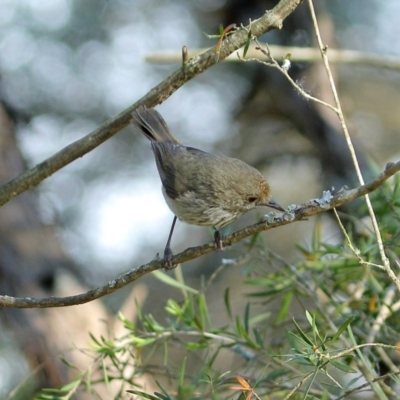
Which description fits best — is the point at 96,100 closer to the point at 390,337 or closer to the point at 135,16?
the point at 135,16

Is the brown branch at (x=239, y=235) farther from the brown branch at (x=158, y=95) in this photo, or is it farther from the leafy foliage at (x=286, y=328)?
the brown branch at (x=158, y=95)

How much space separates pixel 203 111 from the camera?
18.4ft

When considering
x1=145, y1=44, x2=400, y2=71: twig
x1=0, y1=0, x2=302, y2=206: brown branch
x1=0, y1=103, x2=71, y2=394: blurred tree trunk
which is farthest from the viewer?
x1=0, y1=103, x2=71, y2=394: blurred tree trunk

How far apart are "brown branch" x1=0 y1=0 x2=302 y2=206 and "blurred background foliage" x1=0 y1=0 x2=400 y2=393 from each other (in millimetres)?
1838

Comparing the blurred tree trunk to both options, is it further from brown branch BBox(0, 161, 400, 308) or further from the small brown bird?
brown branch BBox(0, 161, 400, 308)

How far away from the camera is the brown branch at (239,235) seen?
155 centimetres

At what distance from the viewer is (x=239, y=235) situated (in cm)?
181

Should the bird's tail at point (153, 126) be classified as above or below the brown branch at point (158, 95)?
above

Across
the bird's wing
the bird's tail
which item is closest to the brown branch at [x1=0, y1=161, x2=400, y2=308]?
the bird's tail

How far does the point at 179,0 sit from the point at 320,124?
177cm

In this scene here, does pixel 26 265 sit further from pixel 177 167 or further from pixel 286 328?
pixel 286 328

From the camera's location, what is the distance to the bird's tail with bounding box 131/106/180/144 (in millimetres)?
2920

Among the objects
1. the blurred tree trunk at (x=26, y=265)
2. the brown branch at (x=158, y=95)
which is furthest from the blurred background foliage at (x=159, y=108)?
the brown branch at (x=158, y=95)

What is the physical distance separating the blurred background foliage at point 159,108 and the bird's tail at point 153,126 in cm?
136
